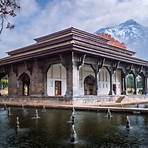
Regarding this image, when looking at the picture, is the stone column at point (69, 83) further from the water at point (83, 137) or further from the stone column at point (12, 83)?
the water at point (83, 137)

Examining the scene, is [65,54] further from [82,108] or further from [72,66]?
[82,108]

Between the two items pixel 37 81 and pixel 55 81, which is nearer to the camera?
pixel 37 81

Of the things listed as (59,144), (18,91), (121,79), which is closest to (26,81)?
(18,91)

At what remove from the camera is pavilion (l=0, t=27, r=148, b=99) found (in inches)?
1023

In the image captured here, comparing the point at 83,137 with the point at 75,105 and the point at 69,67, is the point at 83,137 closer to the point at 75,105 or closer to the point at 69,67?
the point at 75,105

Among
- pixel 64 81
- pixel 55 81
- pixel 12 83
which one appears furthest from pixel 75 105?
pixel 12 83

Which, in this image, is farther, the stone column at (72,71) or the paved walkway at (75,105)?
the stone column at (72,71)

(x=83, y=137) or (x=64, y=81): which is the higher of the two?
(x=64, y=81)

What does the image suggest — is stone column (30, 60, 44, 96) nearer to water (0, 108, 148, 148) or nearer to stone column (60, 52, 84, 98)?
stone column (60, 52, 84, 98)

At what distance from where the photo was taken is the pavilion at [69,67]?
25984 millimetres

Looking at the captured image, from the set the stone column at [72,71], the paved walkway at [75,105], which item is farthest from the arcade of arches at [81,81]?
the paved walkway at [75,105]

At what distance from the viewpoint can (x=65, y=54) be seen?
26.3 m

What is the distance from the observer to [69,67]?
25938mm

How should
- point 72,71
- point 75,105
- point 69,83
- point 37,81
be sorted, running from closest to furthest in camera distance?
1. point 75,105
2. point 72,71
3. point 69,83
4. point 37,81
